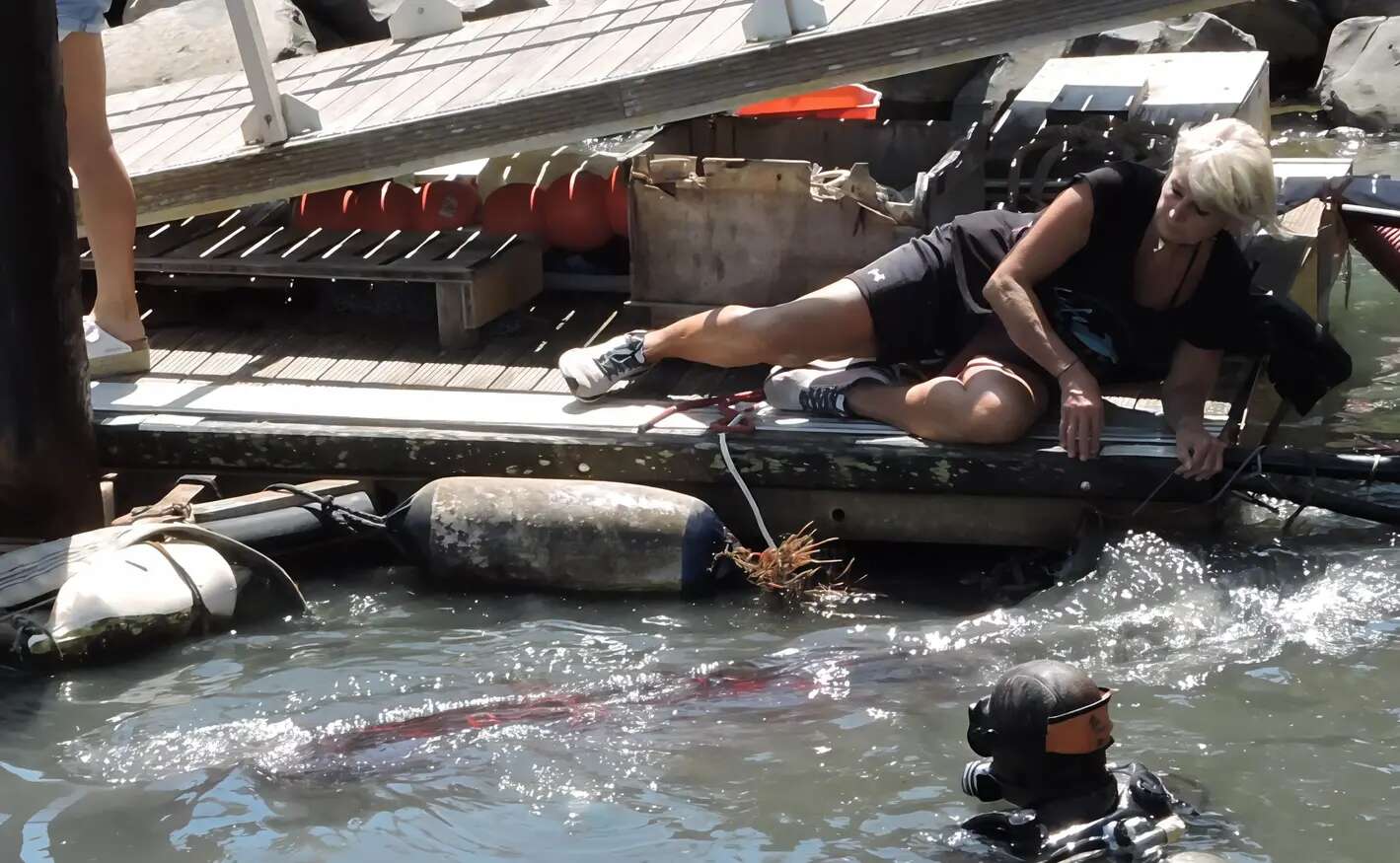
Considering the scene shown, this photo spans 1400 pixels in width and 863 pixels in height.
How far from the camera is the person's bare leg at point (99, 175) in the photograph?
17.0 feet

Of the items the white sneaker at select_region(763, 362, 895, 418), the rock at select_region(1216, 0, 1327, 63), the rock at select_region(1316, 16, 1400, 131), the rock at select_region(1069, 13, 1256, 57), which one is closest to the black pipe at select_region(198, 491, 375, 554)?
the white sneaker at select_region(763, 362, 895, 418)

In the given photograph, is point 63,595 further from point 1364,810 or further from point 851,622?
point 1364,810

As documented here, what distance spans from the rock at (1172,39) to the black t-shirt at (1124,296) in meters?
7.97

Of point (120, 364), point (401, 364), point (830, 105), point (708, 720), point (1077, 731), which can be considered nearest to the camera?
point (1077, 731)

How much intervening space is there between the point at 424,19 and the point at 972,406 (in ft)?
10.8

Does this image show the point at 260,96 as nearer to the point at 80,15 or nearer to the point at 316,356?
the point at 80,15

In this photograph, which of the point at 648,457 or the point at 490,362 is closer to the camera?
the point at 648,457

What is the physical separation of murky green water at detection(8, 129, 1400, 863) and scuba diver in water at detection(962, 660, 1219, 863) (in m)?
0.20

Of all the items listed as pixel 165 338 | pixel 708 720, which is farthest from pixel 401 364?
pixel 708 720

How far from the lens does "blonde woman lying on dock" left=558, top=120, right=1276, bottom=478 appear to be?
4.57m

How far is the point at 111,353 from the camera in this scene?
5648 mm

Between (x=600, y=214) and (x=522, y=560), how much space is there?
191 centimetres

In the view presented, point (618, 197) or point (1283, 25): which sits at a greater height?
point (618, 197)

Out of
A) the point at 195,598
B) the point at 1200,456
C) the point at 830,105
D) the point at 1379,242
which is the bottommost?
the point at 195,598
